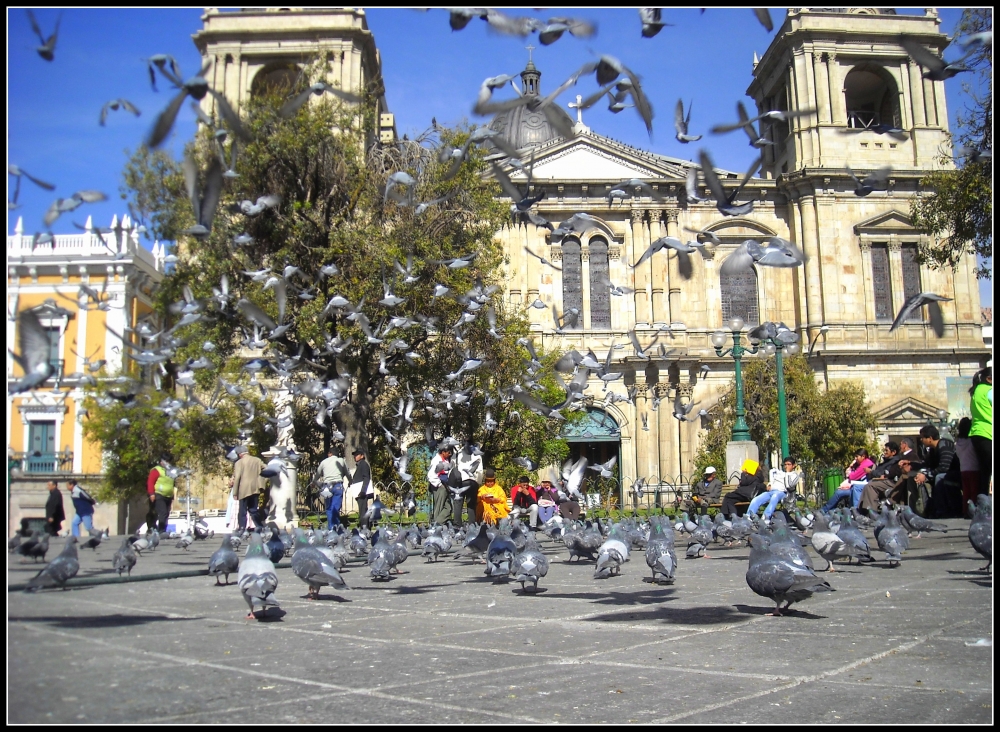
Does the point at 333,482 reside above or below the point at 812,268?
below

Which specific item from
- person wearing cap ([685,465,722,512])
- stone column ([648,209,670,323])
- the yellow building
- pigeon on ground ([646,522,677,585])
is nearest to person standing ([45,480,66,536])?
the yellow building

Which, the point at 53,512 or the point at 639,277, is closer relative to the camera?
the point at 53,512

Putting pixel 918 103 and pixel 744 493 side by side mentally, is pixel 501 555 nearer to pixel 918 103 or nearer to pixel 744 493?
pixel 744 493

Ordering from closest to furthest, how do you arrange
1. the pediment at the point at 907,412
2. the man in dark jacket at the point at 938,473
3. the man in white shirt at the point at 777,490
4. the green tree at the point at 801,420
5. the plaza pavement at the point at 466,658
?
the plaza pavement at the point at 466,658 < the man in dark jacket at the point at 938,473 < the man in white shirt at the point at 777,490 < the green tree at the point at 801,420 < the pediment at the point at 907,412

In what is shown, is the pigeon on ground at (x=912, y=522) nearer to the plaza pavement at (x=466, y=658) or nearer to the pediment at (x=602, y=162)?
the plaza pavement at (x=466, y=658)

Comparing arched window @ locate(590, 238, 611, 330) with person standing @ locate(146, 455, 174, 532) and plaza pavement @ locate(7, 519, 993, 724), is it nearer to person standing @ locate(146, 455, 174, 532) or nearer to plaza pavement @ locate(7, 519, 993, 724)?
person standing @ locate(146, 455, 174, 532)

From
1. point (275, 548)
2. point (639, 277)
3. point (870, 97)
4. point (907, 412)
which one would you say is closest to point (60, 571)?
point (275, 548)

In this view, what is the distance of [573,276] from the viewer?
28375mm

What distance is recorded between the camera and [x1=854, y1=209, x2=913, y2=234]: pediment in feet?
91.5

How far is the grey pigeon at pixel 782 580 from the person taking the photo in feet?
12.2

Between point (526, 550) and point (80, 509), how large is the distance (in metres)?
3.17

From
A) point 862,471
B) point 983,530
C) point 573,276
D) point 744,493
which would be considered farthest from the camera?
point 573,276

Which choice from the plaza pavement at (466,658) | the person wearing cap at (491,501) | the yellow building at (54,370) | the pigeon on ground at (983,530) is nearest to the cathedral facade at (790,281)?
the person wearing cap at (491,501)

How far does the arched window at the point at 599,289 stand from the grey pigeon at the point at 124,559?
26.1 meters
